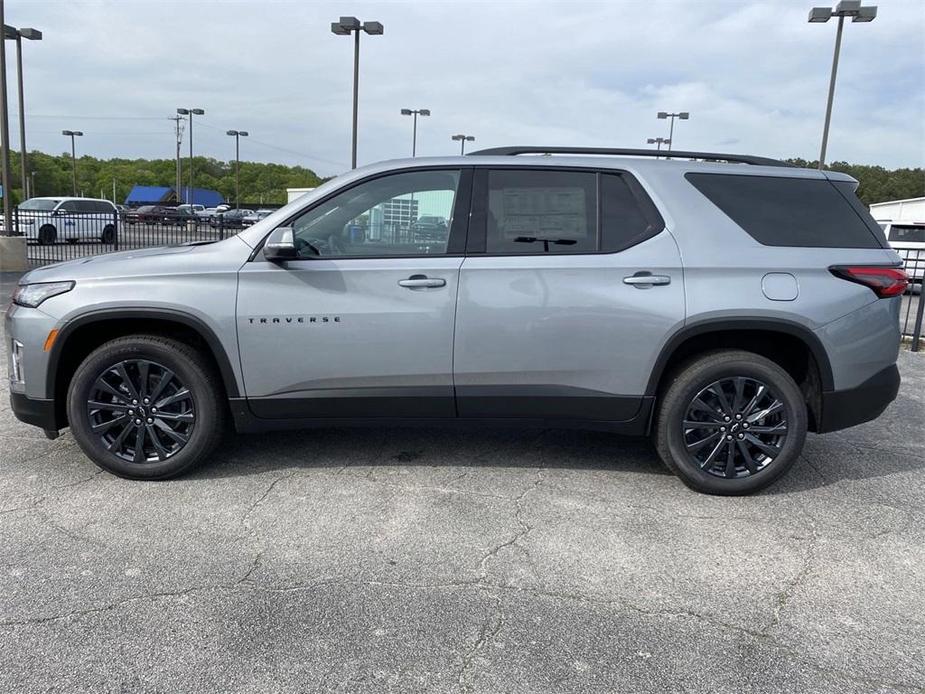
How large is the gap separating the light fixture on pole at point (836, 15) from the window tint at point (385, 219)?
1860 cm

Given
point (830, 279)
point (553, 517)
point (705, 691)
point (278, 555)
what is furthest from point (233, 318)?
point (830, 279)

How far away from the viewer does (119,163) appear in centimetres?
13575

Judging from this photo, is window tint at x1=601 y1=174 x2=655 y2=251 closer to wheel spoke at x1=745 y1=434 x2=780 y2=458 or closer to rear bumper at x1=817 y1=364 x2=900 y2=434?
wheel spoke at x1=745 y1=434 x2=780 y2=458

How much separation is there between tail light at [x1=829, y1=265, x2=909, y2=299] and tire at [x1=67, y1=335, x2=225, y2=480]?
3440 mm

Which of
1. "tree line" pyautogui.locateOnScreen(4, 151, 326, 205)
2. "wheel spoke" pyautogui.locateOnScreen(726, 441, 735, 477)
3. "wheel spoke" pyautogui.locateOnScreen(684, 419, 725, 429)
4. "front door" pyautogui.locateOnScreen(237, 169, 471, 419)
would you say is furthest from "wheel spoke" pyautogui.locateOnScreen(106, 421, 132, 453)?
"tree line" pyautogui.locateOnScreen(4, 151, 326, 205)

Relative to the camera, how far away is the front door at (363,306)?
156 inches

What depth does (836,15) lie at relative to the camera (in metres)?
18.8

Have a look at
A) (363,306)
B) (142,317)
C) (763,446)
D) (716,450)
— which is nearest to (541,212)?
(363,306)

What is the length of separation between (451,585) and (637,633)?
0.77 m

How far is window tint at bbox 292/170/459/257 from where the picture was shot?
407cm

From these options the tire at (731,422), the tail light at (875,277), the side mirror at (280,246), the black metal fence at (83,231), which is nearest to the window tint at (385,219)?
the side mirror at (280,246)

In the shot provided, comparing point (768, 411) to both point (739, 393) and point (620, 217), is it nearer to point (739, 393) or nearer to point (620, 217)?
point (739, 393)

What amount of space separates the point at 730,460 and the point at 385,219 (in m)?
2.30

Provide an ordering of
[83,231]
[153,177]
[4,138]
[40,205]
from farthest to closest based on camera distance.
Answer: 1. [153,177]
2. [40,205]
3. [83,231]
4. [4,138]
